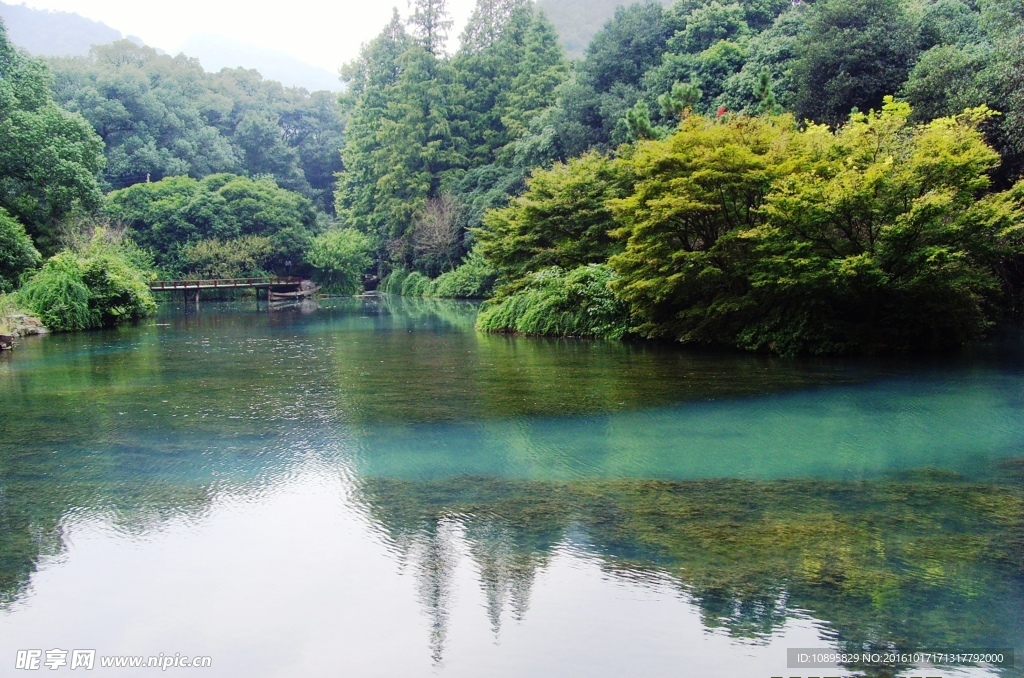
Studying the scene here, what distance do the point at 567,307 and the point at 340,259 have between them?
32.1 meters

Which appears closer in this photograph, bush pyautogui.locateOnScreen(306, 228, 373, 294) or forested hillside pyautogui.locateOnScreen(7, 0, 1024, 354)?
forested hillside pyautogui.locateOnScreen(7, 0, 1024, 354)

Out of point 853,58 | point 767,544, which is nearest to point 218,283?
point 853,58

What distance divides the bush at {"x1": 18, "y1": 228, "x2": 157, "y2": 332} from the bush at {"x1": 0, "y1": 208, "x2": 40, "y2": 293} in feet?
2.13

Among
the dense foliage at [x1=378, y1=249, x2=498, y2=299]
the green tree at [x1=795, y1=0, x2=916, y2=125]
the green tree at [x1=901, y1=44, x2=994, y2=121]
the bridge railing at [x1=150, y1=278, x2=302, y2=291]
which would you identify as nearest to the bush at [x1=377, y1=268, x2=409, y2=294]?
the dense foliage at [x1=378, y1=249, x2=498, y2=299]

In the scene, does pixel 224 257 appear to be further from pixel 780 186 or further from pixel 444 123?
pixel 780 186

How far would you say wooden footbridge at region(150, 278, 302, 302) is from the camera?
39.6m

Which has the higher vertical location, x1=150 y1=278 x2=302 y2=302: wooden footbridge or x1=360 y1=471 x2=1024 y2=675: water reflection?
x1=150 y1=278 x2=302 y2=302: wooden footbridge

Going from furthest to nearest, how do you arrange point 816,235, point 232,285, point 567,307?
point 232,285 < point 567,307 < point 816,235

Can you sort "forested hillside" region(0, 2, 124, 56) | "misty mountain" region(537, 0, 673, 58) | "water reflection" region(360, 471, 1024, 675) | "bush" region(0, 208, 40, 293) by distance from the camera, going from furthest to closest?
"forested hillside" region(0, 2, 124, 56) < "misty mountain" region(537, 0, 673, 58) < "bush" region(0, 208, 40, 293) < "water reflection" region(360, 471, 1024, 675)

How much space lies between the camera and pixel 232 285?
4131 centimetres

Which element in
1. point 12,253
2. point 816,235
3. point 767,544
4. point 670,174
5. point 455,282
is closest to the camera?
point 767,544

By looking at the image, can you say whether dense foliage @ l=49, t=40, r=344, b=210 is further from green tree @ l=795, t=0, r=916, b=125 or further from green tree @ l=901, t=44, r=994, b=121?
green tree @ l=901, t=44, r=994, b=121

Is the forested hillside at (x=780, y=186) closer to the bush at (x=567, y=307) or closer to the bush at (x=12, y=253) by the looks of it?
the bush at (x=567, y=307)

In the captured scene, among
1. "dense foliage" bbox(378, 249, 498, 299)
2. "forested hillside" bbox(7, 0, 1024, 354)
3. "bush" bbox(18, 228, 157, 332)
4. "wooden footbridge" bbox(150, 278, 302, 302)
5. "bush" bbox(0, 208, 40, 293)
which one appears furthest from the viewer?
"wooden footbridge" bbox(150, 278, 302, 302)
